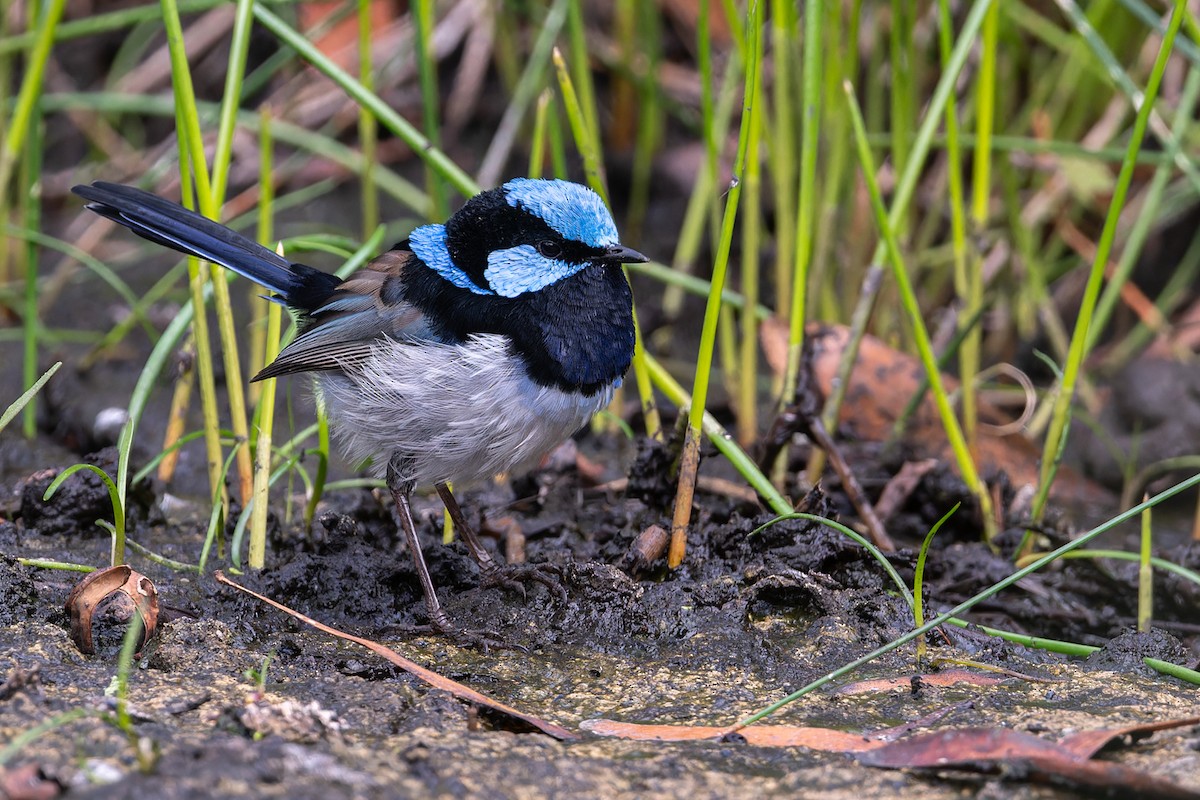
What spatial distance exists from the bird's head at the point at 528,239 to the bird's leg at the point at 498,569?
0.62 metres

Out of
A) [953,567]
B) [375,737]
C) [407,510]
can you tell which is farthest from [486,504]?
[375,737]

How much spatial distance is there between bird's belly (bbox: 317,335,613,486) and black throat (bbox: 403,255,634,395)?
40 millimetres

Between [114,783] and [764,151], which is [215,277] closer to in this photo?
[114,783]

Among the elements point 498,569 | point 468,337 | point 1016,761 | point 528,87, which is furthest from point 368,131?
point 1016,761

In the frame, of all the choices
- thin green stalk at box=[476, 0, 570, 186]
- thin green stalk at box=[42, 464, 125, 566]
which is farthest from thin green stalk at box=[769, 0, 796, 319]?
thin green stalk at box=[42, 464, 125, 566]

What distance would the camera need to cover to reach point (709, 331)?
315 centimetres

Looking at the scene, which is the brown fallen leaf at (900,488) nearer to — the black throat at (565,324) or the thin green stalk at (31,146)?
the black throat at (565,324)

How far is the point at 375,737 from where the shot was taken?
2.50m

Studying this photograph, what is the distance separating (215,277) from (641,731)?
1.76 meters

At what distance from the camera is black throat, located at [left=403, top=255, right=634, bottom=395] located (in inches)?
133

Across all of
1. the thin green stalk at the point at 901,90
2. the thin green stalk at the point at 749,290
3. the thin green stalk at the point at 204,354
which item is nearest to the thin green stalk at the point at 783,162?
the thin green stalk at the point at 749,290

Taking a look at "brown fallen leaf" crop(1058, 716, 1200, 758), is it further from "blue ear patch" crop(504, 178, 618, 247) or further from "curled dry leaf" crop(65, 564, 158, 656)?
"curled dry leaf" crop(65, 564, 158, 656)

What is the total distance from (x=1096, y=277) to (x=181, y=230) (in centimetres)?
252

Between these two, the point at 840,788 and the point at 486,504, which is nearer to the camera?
the point at 840,788
